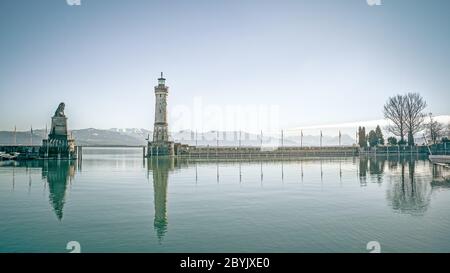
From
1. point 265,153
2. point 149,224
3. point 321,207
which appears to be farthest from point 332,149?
point 149,224

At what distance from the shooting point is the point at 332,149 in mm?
111000

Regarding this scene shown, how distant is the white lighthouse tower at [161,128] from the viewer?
307ft

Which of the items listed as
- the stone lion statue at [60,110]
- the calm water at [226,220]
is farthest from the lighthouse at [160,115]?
the calm water at [226,220]

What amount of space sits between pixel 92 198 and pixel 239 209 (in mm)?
10383

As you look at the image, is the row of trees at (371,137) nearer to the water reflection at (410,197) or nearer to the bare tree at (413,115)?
the bare tree at (413,115)

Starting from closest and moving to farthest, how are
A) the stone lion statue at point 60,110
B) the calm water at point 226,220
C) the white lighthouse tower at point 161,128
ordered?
the calm water at point 226,220
the stone lion statue at point 60,110
the white lighthouse tower at point 161,128

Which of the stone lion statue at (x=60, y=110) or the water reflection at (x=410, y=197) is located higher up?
the stone lion statue at (x=60, y=110)

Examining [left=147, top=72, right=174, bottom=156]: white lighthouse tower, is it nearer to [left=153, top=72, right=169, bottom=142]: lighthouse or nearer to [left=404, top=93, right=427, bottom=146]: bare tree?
[left=153, top=72, right=169, bottom=142]: lighthouse

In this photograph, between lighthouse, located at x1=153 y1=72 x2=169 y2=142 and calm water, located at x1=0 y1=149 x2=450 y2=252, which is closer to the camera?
calm water, located at x1=0 y1=149 x2=450 y2=252

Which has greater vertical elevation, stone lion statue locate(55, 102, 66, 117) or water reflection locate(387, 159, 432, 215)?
stone lion statue locate(55, 102, 66, 117)

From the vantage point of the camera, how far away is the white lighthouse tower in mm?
93688

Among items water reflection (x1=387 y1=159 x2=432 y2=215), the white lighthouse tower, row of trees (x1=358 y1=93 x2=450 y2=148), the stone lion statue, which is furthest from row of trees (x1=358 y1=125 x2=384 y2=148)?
the stone lion statue

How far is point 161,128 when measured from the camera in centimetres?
9425
